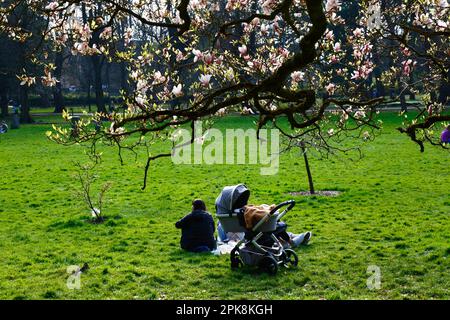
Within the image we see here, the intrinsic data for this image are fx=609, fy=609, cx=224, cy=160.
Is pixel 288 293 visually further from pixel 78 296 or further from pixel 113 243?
pixel 113 243

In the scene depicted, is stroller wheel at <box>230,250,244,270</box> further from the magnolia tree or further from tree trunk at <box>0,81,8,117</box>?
tree trunk at <box>0,81,8,117</box>

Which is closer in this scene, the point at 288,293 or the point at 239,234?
the point at 288,293

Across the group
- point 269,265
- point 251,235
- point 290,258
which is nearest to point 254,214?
point 251,235

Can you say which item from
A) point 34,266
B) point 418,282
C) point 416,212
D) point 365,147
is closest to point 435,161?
point 365,147

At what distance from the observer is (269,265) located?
8.11 meters

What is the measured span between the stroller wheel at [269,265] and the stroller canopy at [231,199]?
905mm

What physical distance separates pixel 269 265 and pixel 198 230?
1615mm

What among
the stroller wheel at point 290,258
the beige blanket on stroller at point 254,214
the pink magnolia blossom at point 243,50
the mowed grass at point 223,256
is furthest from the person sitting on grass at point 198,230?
the pink magnolia blossom at point 243,50

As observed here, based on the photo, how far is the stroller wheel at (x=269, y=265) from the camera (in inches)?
317

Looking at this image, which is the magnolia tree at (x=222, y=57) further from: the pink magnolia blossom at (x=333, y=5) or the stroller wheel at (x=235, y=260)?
the stroller wheel at (x=235, y=260)

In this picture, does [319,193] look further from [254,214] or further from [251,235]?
[254,214]

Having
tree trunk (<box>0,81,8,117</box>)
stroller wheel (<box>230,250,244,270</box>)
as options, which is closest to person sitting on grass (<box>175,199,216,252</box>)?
stroller wheel (<box>230,250,244,270</box>)
